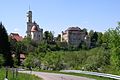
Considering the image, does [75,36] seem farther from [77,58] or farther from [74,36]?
[77,58]

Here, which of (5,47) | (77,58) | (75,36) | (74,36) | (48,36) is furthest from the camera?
(74,36)

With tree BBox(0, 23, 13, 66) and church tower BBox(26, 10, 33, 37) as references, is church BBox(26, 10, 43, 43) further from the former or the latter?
tree BBox(0, 23, 13, 66)

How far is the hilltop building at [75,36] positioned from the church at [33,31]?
14421 mm

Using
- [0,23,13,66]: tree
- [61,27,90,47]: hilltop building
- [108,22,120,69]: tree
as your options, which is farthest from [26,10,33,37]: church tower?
[108,22,120,69]: tree

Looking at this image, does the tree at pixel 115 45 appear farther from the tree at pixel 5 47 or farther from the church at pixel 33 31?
the church at pixel 33 31

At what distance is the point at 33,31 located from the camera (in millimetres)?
175000

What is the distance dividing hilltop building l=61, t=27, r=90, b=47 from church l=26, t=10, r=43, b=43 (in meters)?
14.4

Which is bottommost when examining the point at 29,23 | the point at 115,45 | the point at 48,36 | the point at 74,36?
the point at 115,45

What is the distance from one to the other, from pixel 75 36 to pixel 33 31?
2160cm

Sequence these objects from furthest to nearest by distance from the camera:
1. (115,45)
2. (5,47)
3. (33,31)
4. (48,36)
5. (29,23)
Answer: (29,23) → (33,31) → (48,36) → (5,47) → (115,45)

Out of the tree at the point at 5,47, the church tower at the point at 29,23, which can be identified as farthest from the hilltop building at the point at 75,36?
the tree at the point at 5,47

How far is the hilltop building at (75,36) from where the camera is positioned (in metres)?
181

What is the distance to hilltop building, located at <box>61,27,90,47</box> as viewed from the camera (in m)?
181

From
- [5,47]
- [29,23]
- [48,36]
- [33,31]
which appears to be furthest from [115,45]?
[29,23]
